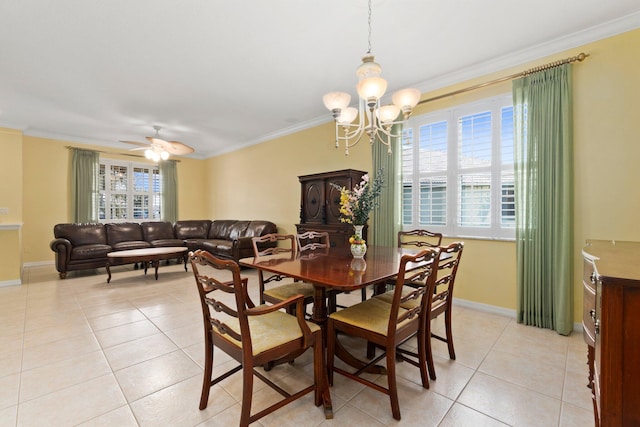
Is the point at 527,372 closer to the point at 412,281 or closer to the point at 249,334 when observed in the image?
the point at 412,281

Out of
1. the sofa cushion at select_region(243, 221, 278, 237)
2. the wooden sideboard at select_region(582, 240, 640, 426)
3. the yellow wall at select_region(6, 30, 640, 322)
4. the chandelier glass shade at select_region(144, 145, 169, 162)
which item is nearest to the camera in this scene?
the wooden sideboard at select_region(582, 240, 640, 426)

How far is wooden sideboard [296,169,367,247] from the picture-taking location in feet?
13.4

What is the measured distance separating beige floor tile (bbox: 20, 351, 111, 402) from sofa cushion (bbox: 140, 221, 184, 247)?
400cm

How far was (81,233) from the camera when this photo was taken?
5.29 metres

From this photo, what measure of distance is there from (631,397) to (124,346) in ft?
10.4

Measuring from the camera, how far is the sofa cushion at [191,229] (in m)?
6.70

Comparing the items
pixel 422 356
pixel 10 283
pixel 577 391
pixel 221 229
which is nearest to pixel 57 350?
pixel 422 356

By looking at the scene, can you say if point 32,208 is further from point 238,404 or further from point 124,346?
point 238,404

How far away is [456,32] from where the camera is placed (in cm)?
259

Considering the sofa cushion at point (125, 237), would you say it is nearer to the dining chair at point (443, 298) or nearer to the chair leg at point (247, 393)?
the chair leg at point (247, 393)

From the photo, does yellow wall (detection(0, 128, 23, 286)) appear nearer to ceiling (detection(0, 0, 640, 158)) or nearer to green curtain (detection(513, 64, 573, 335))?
ceiling (detection(0, 0, 640, 158))

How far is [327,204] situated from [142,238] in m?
4.50

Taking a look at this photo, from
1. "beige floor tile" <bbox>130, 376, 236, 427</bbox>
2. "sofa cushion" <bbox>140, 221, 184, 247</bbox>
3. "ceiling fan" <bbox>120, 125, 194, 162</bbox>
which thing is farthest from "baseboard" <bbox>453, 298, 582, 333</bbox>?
"sofa cushion" <bbox>140, 221, 184, 247</bbox>

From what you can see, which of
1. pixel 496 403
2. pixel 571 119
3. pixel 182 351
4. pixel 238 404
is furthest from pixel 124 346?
pixel 571 119
